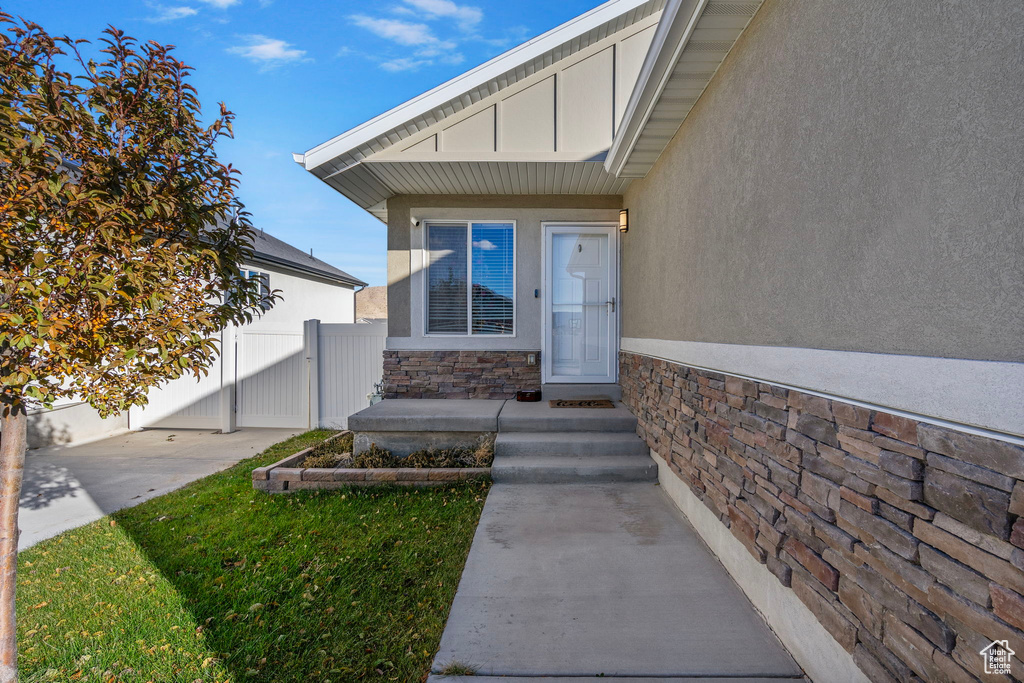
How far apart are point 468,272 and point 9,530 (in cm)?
520

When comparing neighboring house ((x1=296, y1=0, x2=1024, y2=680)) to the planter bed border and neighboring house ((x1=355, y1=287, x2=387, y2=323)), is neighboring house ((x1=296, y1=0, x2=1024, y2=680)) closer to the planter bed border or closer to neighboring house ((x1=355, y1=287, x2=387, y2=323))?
the planter bed border

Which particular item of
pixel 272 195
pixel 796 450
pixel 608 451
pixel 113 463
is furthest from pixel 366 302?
pixel 796 450

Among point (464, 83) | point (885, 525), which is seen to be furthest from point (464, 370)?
point (885, 525)

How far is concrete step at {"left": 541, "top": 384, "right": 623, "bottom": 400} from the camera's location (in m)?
6.49

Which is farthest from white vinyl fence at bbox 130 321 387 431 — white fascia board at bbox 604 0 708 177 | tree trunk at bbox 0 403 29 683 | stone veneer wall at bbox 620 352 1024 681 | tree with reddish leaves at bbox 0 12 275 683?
stone veneer wall at bbox 620 352 1024 681

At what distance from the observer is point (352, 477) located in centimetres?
477

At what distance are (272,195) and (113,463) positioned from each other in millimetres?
13589

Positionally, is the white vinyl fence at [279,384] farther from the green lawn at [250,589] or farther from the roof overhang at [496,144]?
the green lawn at [250,589]

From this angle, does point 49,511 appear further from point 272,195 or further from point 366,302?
point 366,302

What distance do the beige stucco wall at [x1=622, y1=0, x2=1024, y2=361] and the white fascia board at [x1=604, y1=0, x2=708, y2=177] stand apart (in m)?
0.37

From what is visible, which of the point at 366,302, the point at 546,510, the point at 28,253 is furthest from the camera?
the point at 366,302

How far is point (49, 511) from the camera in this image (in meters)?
4.42

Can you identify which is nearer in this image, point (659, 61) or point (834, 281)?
point (834, 281)

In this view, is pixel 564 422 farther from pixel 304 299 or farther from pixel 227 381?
pixel 304 299
